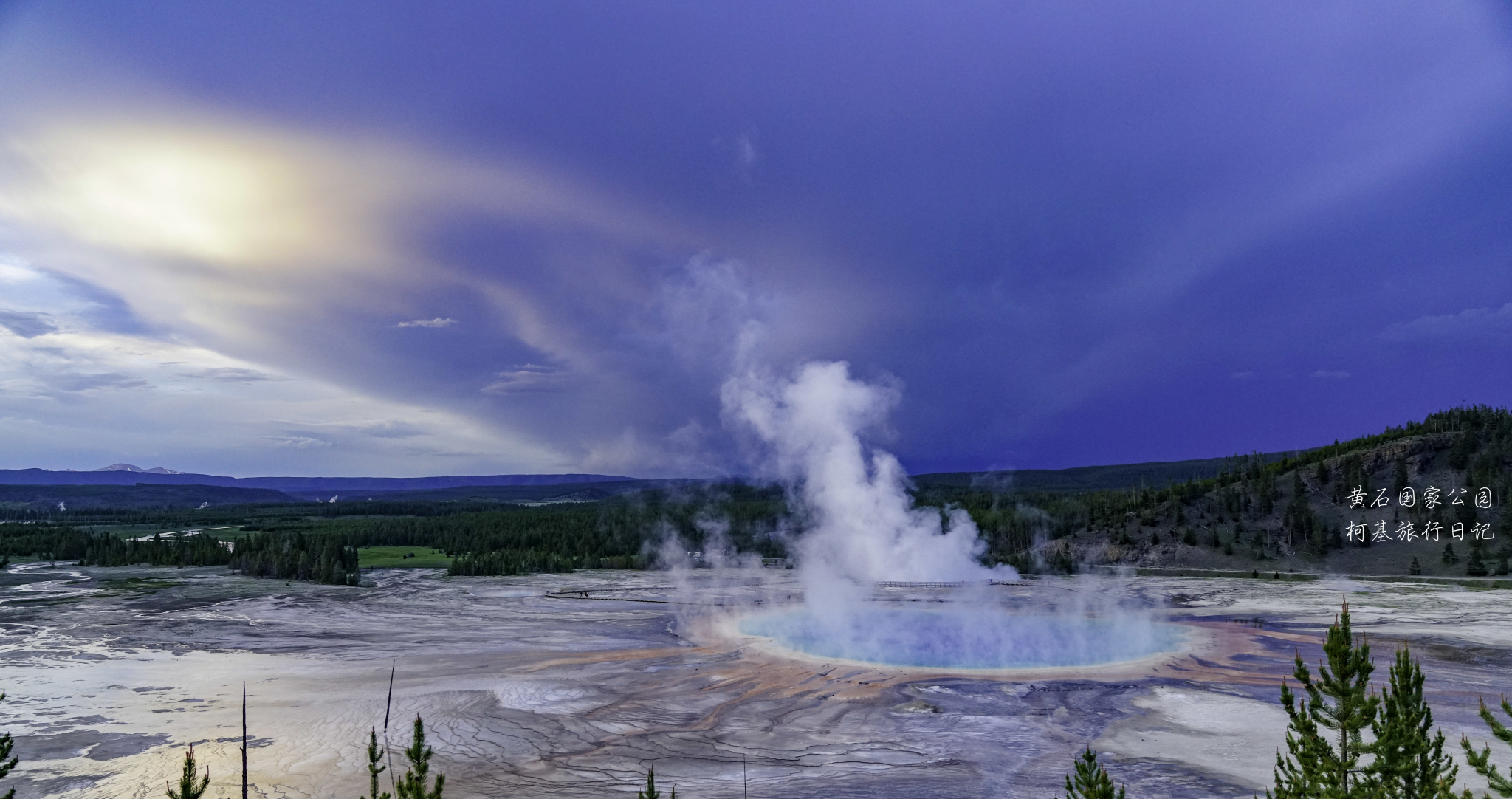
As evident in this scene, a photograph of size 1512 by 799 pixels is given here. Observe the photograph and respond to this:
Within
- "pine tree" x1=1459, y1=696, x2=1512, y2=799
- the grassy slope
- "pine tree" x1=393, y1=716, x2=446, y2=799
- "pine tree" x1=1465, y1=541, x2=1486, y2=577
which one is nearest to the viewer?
"pine tree" x1=1459, y1=696, x2=1512, y2=799

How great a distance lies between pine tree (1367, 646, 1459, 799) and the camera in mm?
11406

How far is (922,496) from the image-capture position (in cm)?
15000

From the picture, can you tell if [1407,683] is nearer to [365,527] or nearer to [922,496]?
[922,496]

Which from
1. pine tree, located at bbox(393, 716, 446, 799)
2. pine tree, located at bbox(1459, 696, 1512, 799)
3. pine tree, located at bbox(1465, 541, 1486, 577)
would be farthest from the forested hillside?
pine tree, located at bbox(1459, 696, 1512, 799)

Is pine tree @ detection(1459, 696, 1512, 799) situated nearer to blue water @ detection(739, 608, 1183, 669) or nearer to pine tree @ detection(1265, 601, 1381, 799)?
pine tree @ detection(1265, 601, 1381, 799)

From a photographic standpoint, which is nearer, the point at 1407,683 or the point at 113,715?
the point at 1407,683

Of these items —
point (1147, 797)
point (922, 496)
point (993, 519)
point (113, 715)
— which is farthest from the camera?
point (922, 496)

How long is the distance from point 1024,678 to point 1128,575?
5937 cm

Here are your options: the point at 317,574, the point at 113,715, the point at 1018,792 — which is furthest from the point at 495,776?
the point at 317,574

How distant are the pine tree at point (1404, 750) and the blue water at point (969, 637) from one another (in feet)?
79.4

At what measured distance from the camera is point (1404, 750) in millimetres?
11719

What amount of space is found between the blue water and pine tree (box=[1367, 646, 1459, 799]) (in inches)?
953

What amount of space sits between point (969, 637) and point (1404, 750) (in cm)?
3326

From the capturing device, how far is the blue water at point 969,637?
37656 millimetres
